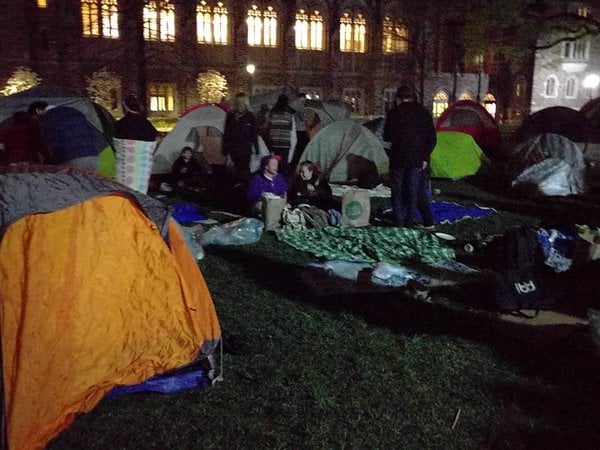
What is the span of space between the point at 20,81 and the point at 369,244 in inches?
807

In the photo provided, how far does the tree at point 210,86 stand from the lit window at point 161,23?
2.22 m

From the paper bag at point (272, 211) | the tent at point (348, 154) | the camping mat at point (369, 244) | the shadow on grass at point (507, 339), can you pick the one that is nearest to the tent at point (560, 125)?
the tent at point (348, 154)

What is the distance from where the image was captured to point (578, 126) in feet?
46.1

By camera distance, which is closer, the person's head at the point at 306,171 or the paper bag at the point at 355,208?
the paper bag at the point at 355,208

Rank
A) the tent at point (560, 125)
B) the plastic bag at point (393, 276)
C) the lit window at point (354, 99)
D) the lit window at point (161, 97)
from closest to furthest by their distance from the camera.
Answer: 1. the plastic bag at point (393, 276)
2. the tent at point (560, 125)
3. the lit window at point (161, 97)
4. the lit window at point (354, 99)

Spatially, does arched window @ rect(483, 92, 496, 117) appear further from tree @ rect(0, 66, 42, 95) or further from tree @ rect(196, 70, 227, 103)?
tree @ rect(0, 66, 42, 95)

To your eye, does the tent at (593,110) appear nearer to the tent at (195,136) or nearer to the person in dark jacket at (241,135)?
the tent at (195,136)

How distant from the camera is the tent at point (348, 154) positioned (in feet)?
39.2

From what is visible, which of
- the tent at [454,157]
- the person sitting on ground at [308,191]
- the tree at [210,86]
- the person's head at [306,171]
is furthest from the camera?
the tree at [210,86]

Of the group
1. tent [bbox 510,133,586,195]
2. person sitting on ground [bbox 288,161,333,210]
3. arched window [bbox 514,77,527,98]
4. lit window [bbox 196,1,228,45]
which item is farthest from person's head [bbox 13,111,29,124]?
arched window [bbox 514,77,527,98]

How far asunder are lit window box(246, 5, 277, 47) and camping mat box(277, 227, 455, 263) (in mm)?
22982

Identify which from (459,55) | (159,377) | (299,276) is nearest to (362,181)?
(299,276)

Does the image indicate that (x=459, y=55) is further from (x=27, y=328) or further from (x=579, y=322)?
(x=27, y=328)

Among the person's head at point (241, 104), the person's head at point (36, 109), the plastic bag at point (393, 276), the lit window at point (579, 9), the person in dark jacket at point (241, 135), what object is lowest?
the plastic bag at point (393, 276)
